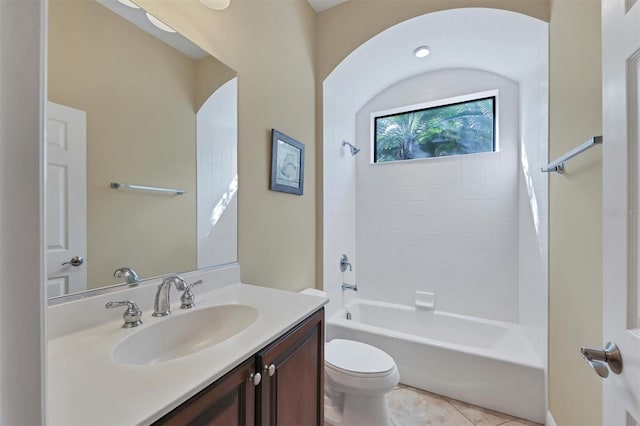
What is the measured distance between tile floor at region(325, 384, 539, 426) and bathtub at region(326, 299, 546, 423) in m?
0.04

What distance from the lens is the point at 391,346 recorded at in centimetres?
195

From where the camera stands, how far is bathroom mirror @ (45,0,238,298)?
0.81 metres

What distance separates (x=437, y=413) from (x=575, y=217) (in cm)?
140

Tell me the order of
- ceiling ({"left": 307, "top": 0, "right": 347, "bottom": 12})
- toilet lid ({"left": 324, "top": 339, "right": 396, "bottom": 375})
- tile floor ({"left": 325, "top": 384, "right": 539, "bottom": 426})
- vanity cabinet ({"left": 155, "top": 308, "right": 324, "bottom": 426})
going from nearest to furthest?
1. vanity cabinet ({"left": 155, "top": 308, "right": 324, "bottom": 426})
2. toilet lid ({"left": 324, "top": 339, "right": 396, "bottom": 375})
3. tile floor ({"left": 325, "top": 384, "right": 539, "bottom": 426})
4. ceiling ({"left": 307, "top": 0, "right": 347, "bottom": 12})

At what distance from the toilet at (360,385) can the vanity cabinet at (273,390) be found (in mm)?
353

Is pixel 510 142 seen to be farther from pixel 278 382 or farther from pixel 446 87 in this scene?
pixel 278 382

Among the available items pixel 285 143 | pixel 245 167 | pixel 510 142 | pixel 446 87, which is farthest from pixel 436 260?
pixel 245 167

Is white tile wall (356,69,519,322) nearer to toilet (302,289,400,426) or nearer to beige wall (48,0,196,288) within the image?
toilet (302,289,400,426)

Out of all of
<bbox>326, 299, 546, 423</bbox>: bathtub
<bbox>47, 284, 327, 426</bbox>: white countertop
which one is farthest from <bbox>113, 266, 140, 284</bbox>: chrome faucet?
<bbox>326, 299, 546, 423</bbox>: bathtub

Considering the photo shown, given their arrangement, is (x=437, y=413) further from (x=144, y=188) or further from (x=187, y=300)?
(x=144, y=188)

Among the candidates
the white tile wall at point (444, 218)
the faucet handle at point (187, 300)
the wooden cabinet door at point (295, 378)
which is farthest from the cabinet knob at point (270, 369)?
the white tile wall at point (444, 218)

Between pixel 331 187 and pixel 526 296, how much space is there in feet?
5.61

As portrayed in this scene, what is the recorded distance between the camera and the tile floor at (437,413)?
5.31 feet

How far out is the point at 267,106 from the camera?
5.35ft
